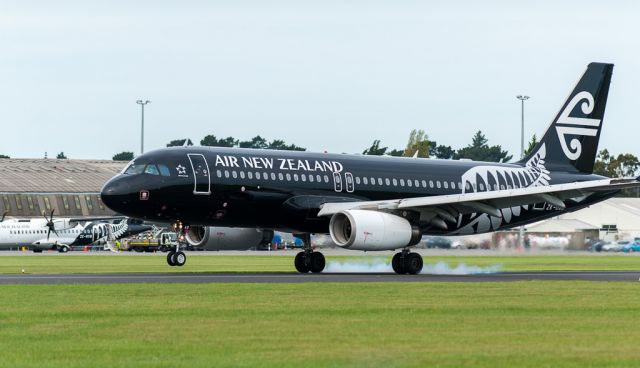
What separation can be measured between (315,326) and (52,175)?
5168 inches

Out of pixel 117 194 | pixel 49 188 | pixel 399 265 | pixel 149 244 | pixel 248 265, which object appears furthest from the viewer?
pixel 49 188

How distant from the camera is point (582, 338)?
69.7 ft

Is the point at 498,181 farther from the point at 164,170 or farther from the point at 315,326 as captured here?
the point at 315,326

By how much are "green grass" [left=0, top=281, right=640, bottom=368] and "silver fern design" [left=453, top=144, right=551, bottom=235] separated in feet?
53.9

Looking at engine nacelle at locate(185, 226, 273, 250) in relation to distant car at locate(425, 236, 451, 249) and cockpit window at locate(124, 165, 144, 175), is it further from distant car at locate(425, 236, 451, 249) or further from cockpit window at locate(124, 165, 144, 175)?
distant car at locate(425, 236, 451, 249)

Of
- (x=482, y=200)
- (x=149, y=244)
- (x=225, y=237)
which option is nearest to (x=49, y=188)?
(x=149, y=244)

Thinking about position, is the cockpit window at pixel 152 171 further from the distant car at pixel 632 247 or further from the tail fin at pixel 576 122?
the distant car at pixel 632 247

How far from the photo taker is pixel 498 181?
53.5 m

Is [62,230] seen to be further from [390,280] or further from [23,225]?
[390,280]

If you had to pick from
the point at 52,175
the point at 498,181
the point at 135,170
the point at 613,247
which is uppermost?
the point at 52,175

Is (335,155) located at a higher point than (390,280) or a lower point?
higher

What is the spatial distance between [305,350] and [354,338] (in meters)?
1.68

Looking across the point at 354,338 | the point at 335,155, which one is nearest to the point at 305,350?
the point at 354,338

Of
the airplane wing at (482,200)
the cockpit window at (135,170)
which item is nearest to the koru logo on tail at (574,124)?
the airplane wing at (482,200)
